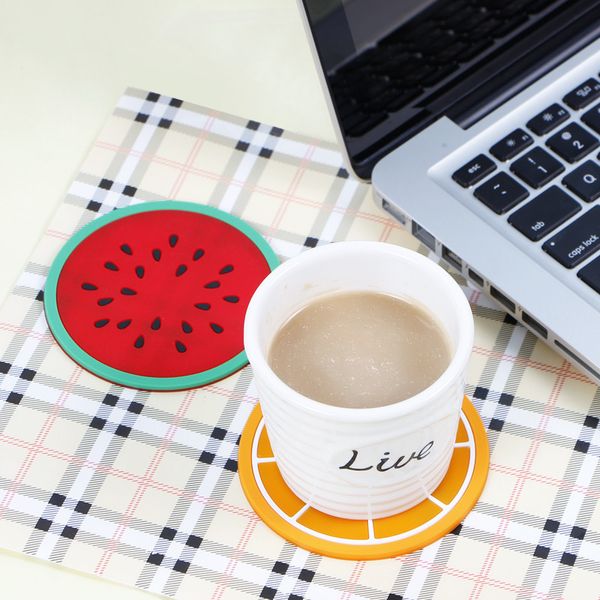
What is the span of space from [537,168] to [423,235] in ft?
0.24

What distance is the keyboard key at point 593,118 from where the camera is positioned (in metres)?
0.70

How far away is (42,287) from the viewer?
72 centimetres

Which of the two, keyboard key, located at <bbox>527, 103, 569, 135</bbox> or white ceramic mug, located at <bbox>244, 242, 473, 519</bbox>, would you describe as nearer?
white ceramic mug, located at <bbox>244, 242, 473, 519</bbox>

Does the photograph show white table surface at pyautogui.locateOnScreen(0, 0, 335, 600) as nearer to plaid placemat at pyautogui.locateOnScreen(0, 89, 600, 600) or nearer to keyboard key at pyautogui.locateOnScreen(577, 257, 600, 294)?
plaid placemat at pyautogui.locateOnScreen(0, 89, 600, 600)

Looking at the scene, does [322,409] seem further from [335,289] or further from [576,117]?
[576,117]

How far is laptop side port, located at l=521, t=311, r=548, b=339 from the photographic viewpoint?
0.64 metres

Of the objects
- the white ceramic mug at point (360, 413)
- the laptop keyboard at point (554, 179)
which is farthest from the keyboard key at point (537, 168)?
the white ceramic mug at point (360, 413)

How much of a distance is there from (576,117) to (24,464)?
14.6 inches

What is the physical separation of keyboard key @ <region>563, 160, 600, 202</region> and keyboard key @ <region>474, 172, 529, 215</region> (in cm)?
3

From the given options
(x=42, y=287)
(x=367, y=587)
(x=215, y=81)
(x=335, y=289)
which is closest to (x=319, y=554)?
(x=367, y=587)

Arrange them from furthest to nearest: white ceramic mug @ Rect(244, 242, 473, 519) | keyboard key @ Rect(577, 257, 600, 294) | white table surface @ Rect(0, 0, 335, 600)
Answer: white table surface @ Rect(0, 0, 335, 600)
keyboard key @ Rect(577, 257, 600, 294)
white ceramic mug @ Rect(244, 242, 473, 519)

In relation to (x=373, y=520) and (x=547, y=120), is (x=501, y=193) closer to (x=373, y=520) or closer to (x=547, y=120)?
(x=547, y=120)

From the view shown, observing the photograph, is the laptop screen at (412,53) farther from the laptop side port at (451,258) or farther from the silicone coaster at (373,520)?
the silicone coaster at (373,520)

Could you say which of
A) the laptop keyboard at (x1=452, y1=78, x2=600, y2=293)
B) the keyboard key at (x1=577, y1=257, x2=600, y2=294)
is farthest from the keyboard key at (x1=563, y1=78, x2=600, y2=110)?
the keyboard key at (x1=577, y1=257, x2=600, y2=294)
